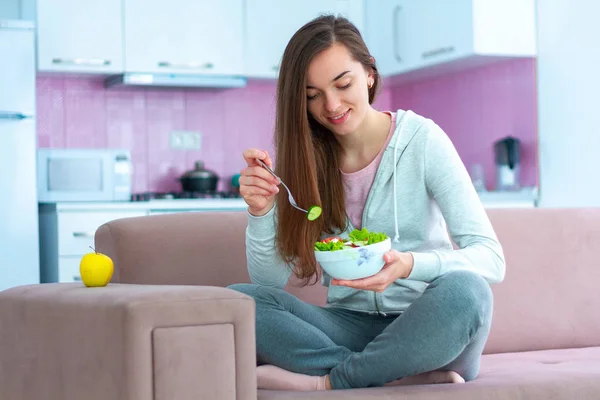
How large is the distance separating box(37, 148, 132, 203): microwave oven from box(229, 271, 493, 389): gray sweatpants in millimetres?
2848

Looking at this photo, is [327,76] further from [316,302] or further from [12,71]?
[12,71]

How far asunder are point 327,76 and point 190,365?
771 millimetres

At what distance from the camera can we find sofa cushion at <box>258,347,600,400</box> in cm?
179

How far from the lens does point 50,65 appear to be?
189 inches

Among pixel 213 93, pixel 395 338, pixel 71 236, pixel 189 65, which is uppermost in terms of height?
pixel 189 65

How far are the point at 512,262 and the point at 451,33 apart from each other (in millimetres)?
2398

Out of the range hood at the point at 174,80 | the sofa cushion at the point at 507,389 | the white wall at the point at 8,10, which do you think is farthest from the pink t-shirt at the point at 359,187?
the white wall at the point at 8,10

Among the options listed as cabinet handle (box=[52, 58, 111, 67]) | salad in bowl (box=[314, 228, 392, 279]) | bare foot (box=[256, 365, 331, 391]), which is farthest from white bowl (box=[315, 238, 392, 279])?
cabinet handle (box=[52, 58, 111, 67])

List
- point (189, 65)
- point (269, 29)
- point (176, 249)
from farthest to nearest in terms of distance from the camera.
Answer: point (269, 29) < point (189, 65) < point (176, 249)

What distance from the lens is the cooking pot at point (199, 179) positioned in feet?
16.9

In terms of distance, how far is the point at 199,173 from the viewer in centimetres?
516

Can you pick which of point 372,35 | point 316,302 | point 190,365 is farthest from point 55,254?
point 190,365

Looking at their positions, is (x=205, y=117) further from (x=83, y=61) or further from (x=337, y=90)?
(x=337, y=90)

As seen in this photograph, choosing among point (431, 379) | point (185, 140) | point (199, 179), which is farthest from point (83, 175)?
point (431, 379)
